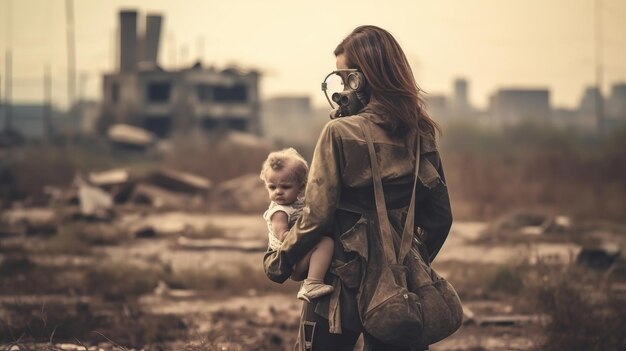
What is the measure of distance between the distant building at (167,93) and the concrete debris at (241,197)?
24.7m

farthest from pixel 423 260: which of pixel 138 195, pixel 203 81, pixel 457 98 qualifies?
pixel 457 98

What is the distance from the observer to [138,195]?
2528 centimetres

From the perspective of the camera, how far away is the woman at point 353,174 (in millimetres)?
4090

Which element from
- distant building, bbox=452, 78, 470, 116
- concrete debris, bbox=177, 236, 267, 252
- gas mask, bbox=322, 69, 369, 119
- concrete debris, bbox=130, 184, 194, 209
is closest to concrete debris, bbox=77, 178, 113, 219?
concrete debris, bbox=130, 184, 194, 209

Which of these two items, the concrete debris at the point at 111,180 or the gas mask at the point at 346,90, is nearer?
the gas mask at the point at 346,90

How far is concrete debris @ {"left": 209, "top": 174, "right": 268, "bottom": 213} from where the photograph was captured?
23.9 m

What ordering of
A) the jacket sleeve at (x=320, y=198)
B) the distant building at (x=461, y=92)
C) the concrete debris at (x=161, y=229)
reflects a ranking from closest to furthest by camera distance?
the jacket sleeve at (x=320, y=198)
the concrete debris at (x=161, y=229)
the distant building at (x=461, y=92)

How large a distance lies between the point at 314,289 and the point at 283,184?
0.55m

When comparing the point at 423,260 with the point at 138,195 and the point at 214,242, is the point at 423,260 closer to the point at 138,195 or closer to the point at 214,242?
the point at 214,242

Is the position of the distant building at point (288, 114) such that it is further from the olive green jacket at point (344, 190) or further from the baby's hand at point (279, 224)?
the olive green jacket at point (344, 190)

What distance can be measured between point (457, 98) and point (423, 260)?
5112 inches

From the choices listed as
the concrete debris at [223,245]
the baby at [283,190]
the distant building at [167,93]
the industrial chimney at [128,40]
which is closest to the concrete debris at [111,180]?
the concrete debris at [223,245]

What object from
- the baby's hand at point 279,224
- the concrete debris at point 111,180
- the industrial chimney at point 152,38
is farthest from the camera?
the industrial chimney at point 152,38

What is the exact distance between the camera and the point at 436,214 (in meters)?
4.48
